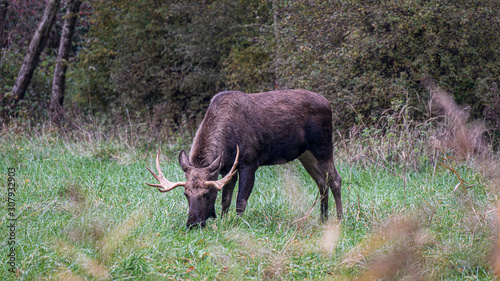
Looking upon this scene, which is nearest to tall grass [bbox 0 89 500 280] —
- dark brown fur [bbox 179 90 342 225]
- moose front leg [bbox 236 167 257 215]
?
moose front leg [bbox 236 167 257 215]

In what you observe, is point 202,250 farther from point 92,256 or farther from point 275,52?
point 275,52

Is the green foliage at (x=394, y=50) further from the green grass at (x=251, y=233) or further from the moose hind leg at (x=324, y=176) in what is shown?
the moose hind leg at (x=324, y=176)

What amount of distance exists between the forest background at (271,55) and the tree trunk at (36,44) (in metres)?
0.41

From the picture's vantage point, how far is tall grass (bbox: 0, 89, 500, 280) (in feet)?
14.9

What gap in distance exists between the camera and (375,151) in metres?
9.38

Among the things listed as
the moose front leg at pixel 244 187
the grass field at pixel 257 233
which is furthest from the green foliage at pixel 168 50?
the moose front leg at pixel 244 187

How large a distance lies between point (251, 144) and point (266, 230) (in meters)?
1.37

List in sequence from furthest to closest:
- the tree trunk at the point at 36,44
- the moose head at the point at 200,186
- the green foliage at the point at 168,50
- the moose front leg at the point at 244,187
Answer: the green foliage at the point at 168,50
the tree trunk at the point at 36,44
the moose front leg at the point at 244,187
the moose head at the point at 200,186

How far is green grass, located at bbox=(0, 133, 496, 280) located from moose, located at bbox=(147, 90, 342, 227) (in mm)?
332

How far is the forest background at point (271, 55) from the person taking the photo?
11.2 m

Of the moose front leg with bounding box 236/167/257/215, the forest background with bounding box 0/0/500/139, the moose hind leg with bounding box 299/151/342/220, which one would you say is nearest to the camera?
the moose front leg with bounding box 236/167/257/215

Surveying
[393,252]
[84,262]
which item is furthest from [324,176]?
[84,262]

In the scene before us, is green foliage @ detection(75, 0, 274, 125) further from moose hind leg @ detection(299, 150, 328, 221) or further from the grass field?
the grass field

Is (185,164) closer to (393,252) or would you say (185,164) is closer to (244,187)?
(244,187)
